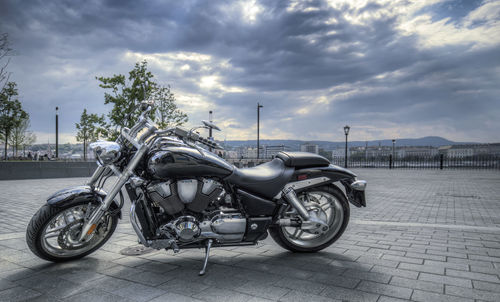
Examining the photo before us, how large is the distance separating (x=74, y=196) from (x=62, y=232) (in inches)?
15.9

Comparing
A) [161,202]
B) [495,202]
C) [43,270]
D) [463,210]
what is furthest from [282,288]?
[495,202]

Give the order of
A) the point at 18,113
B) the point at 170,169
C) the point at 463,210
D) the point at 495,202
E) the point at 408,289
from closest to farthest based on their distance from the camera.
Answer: the point at 408,289, the point at 170,169, the point at 463,210, the point at 495,202, the point at 18,113

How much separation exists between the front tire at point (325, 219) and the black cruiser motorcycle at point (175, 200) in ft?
0.30

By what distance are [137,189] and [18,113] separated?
1992cm

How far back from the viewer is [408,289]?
2.89 meters

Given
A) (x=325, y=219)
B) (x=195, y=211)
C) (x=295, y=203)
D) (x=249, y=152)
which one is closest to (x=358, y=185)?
(x=325, y=219)

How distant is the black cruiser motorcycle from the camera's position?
10.6 feet

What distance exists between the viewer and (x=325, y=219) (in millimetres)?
3959

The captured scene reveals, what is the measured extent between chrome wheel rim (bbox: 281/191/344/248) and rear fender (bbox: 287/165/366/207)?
0.48 feet

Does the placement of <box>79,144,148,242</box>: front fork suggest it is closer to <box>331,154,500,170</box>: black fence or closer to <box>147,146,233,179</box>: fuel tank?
<box>147,146,233,179</box>: fuel tank

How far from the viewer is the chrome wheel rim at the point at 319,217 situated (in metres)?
3.93

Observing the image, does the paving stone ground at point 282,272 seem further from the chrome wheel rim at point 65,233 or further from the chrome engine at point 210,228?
the chrome engine at point 210,228

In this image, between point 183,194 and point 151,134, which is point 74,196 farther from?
point 183,194

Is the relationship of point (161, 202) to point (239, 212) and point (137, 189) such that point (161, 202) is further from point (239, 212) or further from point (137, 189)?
point (239, 212)
